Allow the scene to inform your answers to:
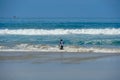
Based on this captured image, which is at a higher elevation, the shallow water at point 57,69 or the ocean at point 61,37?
the shallow water at point 57,69

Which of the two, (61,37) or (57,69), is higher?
(57,69)

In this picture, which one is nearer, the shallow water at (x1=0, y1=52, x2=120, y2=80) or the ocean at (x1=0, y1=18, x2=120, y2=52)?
the shallow water at (x1=0, y1=52, x2=120, y2=80)

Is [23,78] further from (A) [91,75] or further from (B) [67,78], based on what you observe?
(A) [91,75]

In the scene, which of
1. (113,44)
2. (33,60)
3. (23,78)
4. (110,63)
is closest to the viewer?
(23,78)

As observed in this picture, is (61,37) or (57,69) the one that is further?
(61,37)

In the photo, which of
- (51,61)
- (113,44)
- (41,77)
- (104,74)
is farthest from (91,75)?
(113,44)

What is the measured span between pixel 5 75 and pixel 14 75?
316 millimetres

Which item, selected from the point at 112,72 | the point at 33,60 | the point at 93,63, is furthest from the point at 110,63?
the point at 33,60

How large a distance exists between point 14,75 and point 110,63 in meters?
4.87

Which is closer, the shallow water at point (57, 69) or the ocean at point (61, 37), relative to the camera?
the shallow water at point (57, 69)

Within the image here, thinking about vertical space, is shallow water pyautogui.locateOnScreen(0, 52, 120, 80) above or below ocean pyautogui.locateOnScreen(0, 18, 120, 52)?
above

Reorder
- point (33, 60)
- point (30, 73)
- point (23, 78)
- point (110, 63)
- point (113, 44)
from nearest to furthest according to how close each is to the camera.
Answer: point (23, 78) < point (30, 73) < point (110, 63) < point (33, 60) < point (113, 44)

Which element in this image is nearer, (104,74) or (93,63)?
(104,74)

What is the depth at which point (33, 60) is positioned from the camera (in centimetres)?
1772
